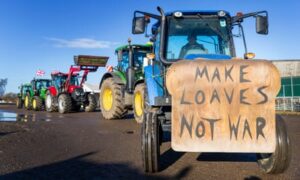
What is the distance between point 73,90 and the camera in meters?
18.9

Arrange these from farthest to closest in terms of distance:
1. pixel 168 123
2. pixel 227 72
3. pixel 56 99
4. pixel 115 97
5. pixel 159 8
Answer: pixel 56 99 → pixel 115 97 → pixel 159 8 → pixel 168 123 → pixel 227 72

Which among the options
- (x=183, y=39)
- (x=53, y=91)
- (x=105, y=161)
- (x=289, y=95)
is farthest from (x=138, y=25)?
(x=289, y=95)

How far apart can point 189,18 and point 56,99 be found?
15.0 meters

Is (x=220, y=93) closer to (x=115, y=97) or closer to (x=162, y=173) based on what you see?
(x=162, y=173)

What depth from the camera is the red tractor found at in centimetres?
1816

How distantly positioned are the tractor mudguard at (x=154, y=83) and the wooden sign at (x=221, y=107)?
1393mm

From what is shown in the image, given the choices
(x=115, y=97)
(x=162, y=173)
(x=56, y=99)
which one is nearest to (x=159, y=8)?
(x=162, y=173)

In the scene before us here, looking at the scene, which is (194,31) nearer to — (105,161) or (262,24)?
(262,24)

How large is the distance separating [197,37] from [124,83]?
6.86 metres

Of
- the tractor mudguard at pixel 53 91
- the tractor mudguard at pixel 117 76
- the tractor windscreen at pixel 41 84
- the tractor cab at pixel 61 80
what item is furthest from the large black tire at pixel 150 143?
the tractor windscreen at pixel 41 84

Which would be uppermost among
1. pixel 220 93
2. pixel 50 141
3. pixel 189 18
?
pixel 189 18

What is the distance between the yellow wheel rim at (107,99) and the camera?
13784 mm

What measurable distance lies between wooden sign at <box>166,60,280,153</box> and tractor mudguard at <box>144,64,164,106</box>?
1393 millimetres

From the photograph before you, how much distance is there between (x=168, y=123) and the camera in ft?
18.0
